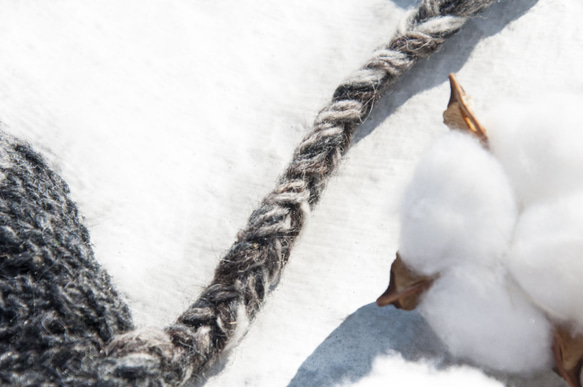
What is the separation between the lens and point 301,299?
82 centimetres

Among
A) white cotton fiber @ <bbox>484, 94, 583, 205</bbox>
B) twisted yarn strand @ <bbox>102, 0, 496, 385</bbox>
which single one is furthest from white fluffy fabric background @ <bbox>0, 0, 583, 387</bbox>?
white cotton fiber @ <bbox>484, 94, 583, 205</bbox>

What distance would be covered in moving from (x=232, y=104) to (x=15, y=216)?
39 cm

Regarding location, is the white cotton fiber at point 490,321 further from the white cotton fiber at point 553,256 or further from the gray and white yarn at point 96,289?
the gray and white yarn at point 96,289

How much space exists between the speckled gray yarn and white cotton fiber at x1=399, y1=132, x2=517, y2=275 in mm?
383

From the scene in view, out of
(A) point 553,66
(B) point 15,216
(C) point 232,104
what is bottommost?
(B) point 15,216

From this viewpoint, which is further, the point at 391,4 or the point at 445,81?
the point at 391,4

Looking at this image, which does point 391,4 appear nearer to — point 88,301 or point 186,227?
point 186,227

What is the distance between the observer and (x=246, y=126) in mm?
973

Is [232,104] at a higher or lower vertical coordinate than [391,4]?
lower

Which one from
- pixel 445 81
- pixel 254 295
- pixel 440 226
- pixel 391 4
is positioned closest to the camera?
pixel 440 226

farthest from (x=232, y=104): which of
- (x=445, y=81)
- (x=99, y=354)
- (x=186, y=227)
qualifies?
(x=99, y=354)

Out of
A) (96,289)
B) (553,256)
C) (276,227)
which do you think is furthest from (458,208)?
(96,289)

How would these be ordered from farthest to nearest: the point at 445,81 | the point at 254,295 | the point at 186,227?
the point at 445,81
the point at 186,227
the point at 254,295

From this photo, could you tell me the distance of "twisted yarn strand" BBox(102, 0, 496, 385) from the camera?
2.32ft
